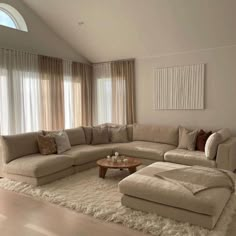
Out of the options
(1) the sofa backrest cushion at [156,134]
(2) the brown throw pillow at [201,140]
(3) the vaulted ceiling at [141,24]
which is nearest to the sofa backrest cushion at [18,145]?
(1) the sofa backrest cushion at [156,134]

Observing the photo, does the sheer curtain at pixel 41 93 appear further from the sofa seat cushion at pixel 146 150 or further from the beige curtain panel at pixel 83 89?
the sofa seat cushion at pixel 146 150

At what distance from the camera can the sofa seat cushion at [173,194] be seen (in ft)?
8.32

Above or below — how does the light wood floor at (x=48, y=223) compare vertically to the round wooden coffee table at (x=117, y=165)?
below

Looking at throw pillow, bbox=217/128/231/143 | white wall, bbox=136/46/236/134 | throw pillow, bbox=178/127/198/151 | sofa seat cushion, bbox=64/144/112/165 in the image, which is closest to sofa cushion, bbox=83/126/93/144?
sofa seat cushion, bbox=64/144/112/165

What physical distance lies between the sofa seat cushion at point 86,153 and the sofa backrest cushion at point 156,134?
876 mm

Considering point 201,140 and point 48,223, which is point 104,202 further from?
point 201,140

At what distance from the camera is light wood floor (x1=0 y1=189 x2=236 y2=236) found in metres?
2.58

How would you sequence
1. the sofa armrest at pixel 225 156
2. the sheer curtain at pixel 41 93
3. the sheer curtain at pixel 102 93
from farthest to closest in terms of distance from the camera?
the sheer curtain at pixel 102 93 → the sheer curtain at pixel 41 93 → the sofa armrest at pixel 225 156

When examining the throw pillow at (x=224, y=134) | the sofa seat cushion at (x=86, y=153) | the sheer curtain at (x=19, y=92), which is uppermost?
the sheer curtain at (x=19, y=92)

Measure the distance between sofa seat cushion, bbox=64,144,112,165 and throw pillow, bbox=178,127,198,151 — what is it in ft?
4.95

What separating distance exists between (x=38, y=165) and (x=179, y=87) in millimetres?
3411

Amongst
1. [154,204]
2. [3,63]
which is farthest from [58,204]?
[3,63]

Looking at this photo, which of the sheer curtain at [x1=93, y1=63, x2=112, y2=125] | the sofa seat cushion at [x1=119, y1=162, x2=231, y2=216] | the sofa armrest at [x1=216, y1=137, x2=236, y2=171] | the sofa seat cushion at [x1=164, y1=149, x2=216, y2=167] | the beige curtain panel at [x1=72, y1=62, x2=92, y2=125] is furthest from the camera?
the sheer curtain at [x1=93, y1=63, x2=112, y2=125]

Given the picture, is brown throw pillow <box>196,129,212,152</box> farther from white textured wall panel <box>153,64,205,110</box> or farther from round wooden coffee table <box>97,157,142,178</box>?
round wooden coffee table <box>97,157,142,178</box>
